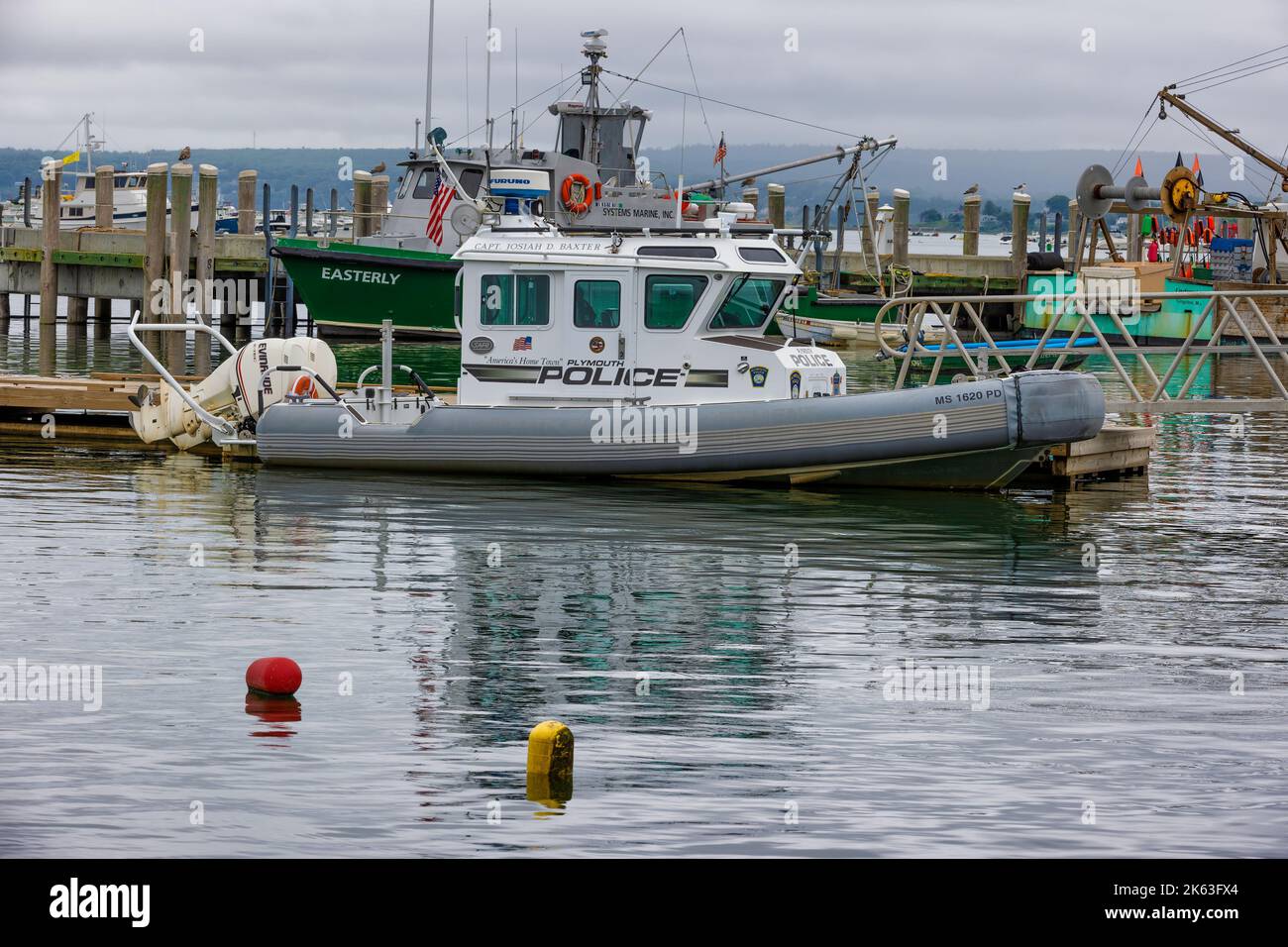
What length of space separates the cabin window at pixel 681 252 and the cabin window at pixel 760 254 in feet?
0.99

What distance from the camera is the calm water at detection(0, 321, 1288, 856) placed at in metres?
7.23

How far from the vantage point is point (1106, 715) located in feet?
29.3

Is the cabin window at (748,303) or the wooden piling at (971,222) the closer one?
the cabin window at (748,303)

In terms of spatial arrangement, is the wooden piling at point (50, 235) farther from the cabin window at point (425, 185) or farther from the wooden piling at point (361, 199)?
the cabin window at point (425, 185)

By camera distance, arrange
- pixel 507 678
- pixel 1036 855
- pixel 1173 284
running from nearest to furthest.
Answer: pixel 1036 855 → pixel 507 678 → pixel 1173 284

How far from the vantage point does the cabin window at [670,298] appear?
16.3m

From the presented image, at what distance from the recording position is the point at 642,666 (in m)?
9.80

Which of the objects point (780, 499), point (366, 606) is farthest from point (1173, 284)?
point (366, 606)

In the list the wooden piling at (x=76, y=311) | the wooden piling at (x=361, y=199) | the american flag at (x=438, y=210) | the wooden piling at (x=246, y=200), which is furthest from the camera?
the wooden piling at (x=246, y=200)

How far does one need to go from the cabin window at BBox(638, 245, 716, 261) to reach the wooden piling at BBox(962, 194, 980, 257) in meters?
27.6

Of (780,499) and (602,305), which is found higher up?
(602,305)
